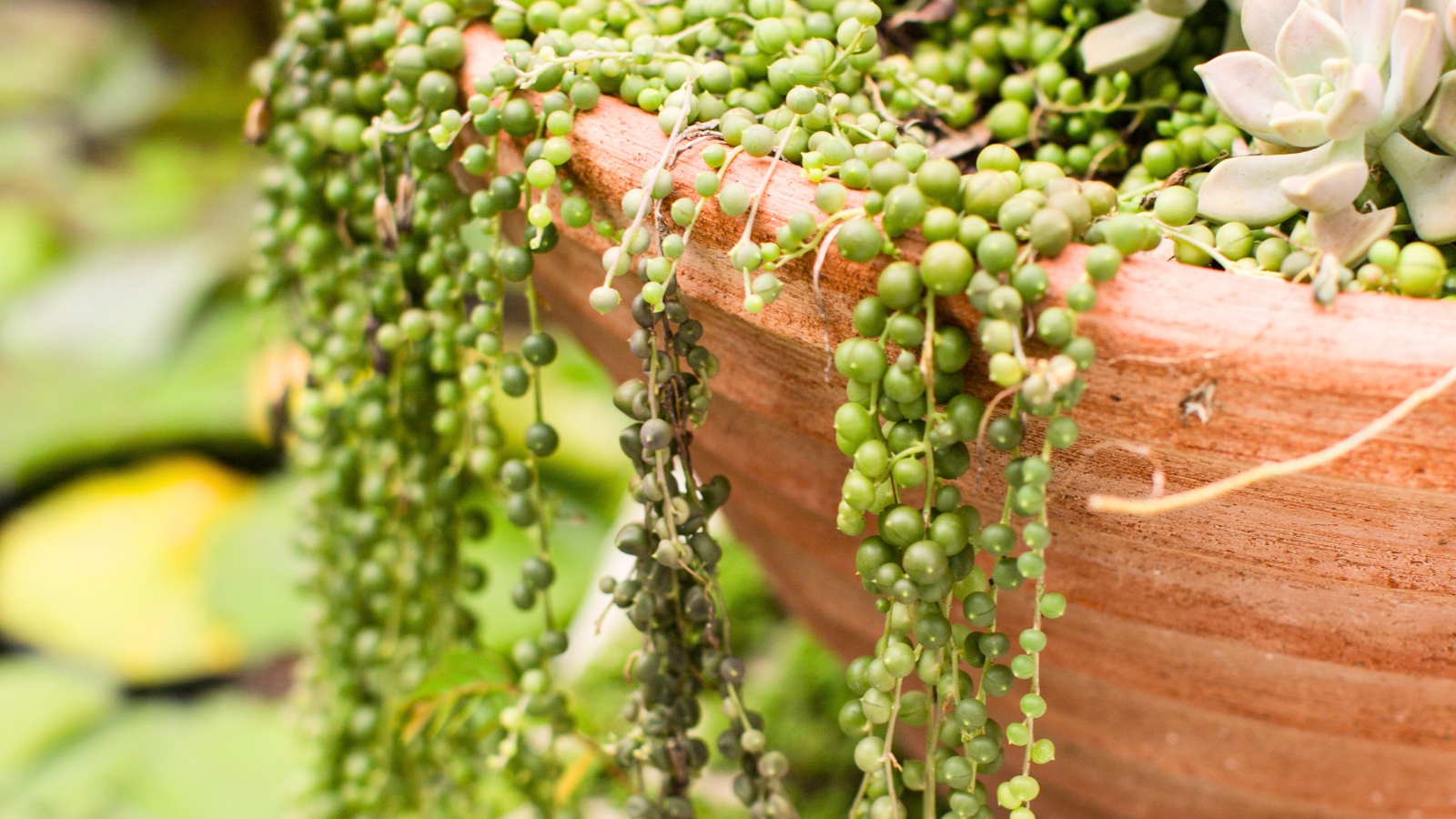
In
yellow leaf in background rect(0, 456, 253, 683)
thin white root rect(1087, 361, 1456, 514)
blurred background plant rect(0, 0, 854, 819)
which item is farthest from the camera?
yellow leaf in background rect(0, 456, 253, 683)

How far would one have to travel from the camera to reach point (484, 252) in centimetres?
52

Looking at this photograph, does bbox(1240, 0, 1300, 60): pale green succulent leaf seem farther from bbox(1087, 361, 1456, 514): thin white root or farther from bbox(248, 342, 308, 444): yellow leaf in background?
bbox(248, 342, 308, 444): yellow leaf in background

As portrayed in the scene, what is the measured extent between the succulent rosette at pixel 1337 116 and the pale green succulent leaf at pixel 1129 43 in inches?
2.9

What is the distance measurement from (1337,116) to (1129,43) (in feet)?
0.54

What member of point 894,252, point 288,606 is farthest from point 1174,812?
point 288,606

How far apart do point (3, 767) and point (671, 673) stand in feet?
3.42

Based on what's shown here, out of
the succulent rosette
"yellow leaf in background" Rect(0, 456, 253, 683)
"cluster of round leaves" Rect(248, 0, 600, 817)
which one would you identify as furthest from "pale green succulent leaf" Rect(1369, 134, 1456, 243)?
"yellow leaf in background" Rect(0, 456, 253, 683)

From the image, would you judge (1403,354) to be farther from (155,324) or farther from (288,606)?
(155,324)

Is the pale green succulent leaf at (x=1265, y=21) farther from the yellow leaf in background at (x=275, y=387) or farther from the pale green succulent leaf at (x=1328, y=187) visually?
the yellow leaf in background at (x=275, y=387)

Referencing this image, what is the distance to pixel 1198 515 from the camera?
401 millimetres

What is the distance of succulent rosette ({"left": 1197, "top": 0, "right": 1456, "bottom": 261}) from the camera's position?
368 millimetres

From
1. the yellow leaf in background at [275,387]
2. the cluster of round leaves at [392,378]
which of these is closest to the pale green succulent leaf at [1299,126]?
the cluster of round leaves at [392,378]

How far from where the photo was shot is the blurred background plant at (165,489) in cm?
112

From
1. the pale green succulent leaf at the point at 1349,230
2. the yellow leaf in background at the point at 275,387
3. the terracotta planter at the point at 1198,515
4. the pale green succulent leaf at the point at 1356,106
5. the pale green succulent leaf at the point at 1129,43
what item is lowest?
the yellow leaf in background at the point at 275,387
